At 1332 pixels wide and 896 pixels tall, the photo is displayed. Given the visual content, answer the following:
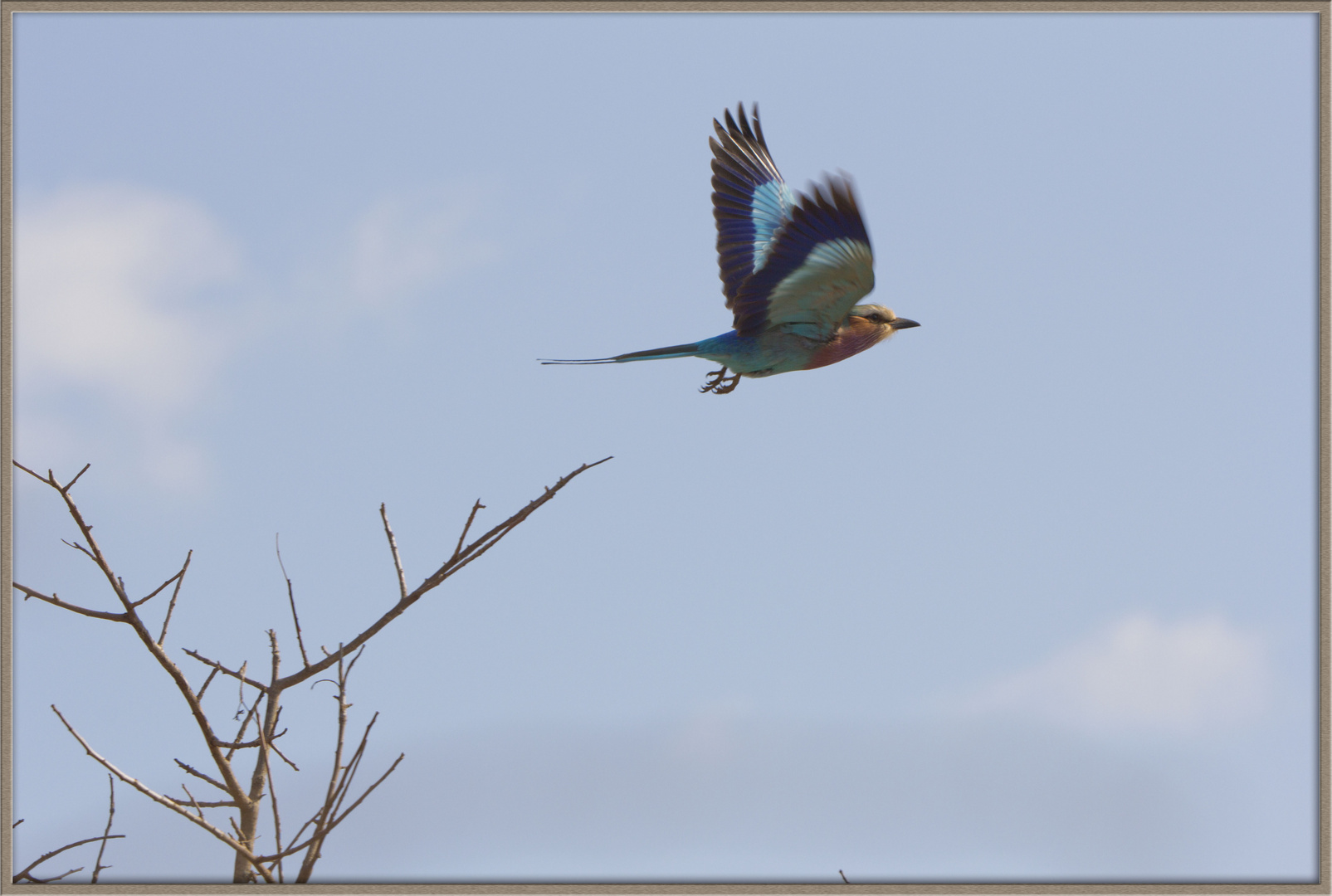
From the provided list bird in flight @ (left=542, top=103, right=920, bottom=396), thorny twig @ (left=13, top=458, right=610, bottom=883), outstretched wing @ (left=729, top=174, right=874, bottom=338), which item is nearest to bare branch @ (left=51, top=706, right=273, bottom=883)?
thorny twig @ (left=13, top=458, right=610, bottom=883)

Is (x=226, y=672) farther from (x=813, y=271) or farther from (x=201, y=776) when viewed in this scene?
(x=813, y=271)

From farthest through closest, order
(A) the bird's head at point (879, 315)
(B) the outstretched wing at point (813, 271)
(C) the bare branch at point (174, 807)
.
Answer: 1. (A) the bird's head at point (879, 315)
2. (B) the outstretched wing at point (813, 271)
3. (C) the bare branch at point (174, 807)

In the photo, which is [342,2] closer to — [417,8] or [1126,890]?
[417,8]

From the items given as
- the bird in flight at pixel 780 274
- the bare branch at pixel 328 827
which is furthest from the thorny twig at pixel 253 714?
the bird in flight at pixel 780 274

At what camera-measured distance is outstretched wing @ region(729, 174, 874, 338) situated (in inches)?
228

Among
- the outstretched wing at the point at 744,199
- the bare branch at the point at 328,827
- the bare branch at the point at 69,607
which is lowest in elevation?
the bare branch at the point at 328,827

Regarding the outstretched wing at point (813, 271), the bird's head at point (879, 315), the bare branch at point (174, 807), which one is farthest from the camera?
the bird's head at point (879, 315)

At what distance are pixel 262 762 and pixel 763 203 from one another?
505cm

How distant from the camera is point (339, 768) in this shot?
358 cm

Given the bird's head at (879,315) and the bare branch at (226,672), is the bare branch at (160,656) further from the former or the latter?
the bird's head at (879,315)

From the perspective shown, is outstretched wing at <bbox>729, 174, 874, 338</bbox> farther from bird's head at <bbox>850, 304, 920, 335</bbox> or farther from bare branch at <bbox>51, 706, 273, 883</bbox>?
bare branch at <bbox>51, 706, 273, 883</bbox>

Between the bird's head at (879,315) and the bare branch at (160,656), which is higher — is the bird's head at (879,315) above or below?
above

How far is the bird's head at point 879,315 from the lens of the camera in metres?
6.85

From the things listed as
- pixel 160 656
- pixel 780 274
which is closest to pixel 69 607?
pixel 160 656
